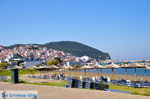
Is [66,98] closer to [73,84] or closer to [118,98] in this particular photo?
[118,98]

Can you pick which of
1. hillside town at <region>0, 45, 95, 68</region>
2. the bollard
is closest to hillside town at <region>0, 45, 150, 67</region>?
hillside town at <region>0, 45, 95, 68</region>

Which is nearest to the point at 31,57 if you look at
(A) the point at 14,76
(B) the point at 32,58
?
(B) the point at 32,58

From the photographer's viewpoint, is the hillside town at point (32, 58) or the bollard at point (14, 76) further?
the hillside town at point (32, 58)

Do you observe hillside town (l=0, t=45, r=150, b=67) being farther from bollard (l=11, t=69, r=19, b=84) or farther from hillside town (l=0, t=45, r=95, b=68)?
bollard (l=11, t=69, r=19, b=84)

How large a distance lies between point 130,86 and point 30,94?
38.0 ft

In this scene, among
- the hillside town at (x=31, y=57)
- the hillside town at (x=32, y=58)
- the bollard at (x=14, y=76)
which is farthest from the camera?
the hillside town at (x=31, y=57)

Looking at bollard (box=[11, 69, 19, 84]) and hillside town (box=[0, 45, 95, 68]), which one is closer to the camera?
bollard (box=[11, 69, 19, 84])

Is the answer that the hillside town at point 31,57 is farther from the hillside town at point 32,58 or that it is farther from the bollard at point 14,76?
the bollard at point 14,76

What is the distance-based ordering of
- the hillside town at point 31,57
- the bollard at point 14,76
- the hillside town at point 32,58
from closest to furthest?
1. the bollard at point 14,76
2. the hillside town at point 32,58
3. the hillside town at point 31,57

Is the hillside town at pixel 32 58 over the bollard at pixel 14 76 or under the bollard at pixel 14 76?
over

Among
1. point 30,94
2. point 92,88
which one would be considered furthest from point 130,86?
point 30,94

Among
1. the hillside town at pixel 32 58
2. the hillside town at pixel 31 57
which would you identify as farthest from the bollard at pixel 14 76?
the hillside town at pixel 31 57

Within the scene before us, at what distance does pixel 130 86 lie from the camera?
55.3 feet

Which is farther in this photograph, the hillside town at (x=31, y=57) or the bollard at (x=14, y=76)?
the hillside town at (x=31, y=57)
